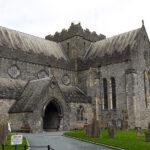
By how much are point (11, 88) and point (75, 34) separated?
1599 cm

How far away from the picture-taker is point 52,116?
35.6 metres

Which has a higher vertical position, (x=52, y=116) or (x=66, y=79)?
(x=66, y=79)

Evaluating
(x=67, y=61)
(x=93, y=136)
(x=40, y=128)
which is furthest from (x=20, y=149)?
(x=67, y=61)

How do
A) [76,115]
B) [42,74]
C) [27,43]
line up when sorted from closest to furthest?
[76,115] → [42,74] → [27,43]

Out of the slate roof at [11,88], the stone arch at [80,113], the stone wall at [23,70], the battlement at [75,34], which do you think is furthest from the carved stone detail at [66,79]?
the slate roof at [11,88]

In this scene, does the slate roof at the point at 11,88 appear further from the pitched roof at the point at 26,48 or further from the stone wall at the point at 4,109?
the pitched roof at the point at 26,48

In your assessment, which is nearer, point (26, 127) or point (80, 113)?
point (26, 127)

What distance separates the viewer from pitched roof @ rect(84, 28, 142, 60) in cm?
3994

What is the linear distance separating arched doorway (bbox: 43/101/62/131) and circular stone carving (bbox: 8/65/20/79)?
200 inches

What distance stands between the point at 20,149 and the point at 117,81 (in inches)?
938

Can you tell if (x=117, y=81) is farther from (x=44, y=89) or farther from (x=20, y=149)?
(x=20, y=149)

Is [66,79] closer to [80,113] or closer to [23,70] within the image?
[80,113]

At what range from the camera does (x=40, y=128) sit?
30625mm

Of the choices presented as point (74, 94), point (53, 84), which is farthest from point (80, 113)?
point (53, 84)
